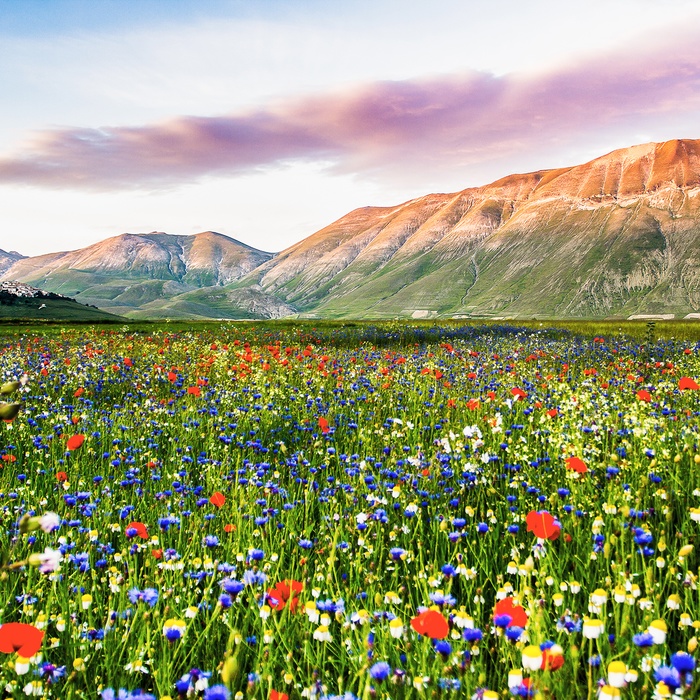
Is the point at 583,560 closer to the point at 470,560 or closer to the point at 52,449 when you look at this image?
the point at 470,560

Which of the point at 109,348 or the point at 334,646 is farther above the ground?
the point at 109,348

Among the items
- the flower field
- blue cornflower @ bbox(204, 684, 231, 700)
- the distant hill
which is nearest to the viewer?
blue cornflower @ bbox(204, 684, 231, 700)

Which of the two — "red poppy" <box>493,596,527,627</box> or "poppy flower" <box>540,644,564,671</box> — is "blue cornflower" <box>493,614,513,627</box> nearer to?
"red poppy" <box>493,596,527,627</box>

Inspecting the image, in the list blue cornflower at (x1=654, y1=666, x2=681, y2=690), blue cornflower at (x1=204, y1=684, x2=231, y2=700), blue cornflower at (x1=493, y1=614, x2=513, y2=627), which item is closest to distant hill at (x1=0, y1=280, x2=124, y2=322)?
blue cornflower at (x1=204, y1=684, x2=231, y2=700)

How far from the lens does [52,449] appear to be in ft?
22.3

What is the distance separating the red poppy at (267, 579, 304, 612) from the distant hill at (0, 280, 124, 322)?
144059 mm

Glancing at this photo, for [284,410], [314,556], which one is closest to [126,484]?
[314,556]

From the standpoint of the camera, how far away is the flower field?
2.47m

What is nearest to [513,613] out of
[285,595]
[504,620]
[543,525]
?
[504,620]

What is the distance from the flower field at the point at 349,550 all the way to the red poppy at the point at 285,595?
1cm

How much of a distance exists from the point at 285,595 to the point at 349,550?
51.0 inches

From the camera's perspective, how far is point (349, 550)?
4094mm

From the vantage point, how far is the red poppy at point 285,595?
109 inches

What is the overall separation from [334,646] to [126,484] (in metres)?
2.97
